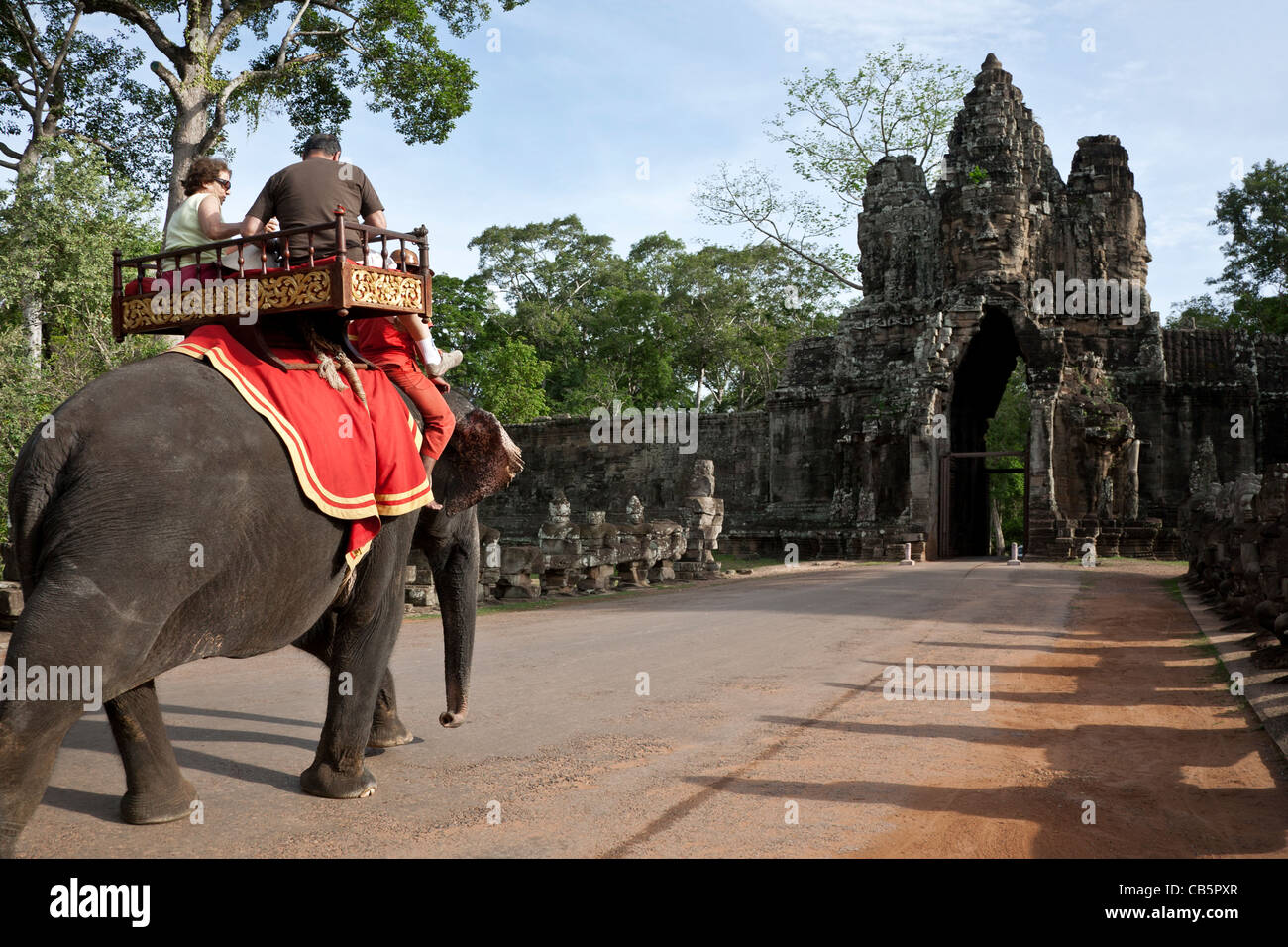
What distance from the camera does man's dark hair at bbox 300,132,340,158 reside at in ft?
16.0

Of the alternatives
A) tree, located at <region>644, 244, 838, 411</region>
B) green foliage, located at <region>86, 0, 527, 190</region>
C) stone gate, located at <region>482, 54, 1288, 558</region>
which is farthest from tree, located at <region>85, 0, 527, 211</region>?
tree, located at <region>644, 244, 838, 411</region>

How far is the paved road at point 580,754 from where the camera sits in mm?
3992

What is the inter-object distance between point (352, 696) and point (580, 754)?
1316mm

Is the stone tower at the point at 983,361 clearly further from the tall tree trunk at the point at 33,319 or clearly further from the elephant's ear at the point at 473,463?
the elephant's ear at the point at 473,463

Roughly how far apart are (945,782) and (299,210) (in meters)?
4.00

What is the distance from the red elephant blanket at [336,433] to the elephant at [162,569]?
65 millimetres

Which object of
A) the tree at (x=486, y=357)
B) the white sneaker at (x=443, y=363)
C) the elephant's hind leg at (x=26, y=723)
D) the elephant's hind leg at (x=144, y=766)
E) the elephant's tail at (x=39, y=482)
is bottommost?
the elephant's hind leg at (x=144, y=766)

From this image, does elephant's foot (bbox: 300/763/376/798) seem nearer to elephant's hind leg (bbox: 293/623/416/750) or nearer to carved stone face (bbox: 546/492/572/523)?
elephant's hind leg (bbox: 293/623/416/750)

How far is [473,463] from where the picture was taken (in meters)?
5.34

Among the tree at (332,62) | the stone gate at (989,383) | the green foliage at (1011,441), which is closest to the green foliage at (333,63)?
the tree at (332,62)

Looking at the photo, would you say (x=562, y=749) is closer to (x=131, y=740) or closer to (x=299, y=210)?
(x=131, y=740)

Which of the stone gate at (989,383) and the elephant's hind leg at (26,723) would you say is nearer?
the elephant's hind leg at (26,723)

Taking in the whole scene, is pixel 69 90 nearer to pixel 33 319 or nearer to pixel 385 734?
pixel 33 319

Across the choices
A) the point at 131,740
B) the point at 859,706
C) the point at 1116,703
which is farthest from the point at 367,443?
the point at 1116,703
